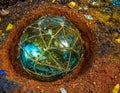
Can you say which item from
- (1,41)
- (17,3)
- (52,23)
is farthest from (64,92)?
(17,3)

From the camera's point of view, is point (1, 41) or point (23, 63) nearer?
point (23, 63)

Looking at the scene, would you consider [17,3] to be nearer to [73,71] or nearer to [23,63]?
[23,63]

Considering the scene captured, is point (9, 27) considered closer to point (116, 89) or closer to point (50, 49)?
point (50, 49)

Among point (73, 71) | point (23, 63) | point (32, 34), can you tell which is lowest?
point (73, 71)

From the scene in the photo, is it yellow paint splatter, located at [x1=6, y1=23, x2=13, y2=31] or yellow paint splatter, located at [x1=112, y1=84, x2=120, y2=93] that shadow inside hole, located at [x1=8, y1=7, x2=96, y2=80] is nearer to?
yellow paint splatter, located at [x1=6, y1=23, x2=13, y2=31]

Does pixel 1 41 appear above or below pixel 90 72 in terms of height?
above

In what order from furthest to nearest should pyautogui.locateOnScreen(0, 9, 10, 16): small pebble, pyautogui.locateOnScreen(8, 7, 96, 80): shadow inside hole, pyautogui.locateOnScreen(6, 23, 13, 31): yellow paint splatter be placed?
pyautogui.locateOnScreen(0, 9, 10, 16): small pebble
pyautogui.locateOnScreen(6, 23, 13, 31): yellow paint splatter
pyautogui.locateOnScreen(8, 7, 96, 80): shadow inside hole

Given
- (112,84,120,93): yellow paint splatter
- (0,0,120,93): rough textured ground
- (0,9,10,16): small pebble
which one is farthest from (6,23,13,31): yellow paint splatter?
(112,84,120,93): yellow paint splatter
